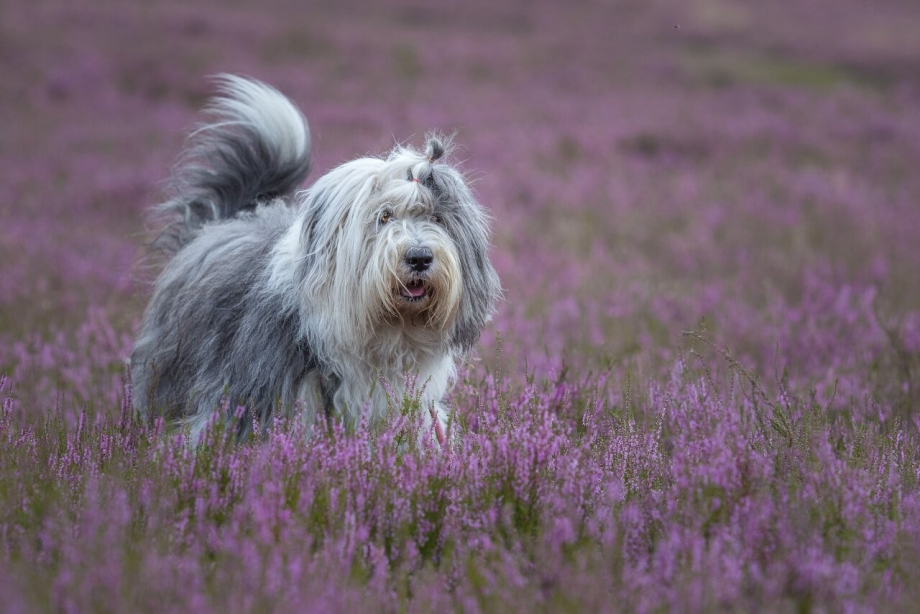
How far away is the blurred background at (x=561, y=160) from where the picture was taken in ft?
19.3

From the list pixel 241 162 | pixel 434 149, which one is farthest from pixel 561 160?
pixel 434 149

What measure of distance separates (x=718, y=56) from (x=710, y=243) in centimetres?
1433

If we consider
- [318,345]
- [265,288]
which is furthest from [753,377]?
[265,288]

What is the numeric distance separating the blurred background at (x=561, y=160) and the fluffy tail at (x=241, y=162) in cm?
93

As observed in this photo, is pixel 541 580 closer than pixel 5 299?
Yes

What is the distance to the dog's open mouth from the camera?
11.0 feet

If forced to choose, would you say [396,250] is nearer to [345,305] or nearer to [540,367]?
[345,305]

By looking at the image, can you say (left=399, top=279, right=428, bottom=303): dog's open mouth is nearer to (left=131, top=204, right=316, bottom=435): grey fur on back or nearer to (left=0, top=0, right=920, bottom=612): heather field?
(left=0, top=0, right=920, bottom=612): heather field

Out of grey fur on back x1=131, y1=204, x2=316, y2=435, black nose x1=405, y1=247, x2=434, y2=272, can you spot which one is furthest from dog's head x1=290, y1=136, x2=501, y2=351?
grey fur on back x1=131, y1=204, x2=316, y2=435

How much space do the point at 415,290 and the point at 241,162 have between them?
1980 millimetres

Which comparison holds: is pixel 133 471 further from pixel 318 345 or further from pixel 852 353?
pixel 852 353

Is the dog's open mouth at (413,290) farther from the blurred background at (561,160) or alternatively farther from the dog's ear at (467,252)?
the blurred background at (561,160)

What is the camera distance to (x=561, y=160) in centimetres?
1190

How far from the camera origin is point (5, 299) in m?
6.32
